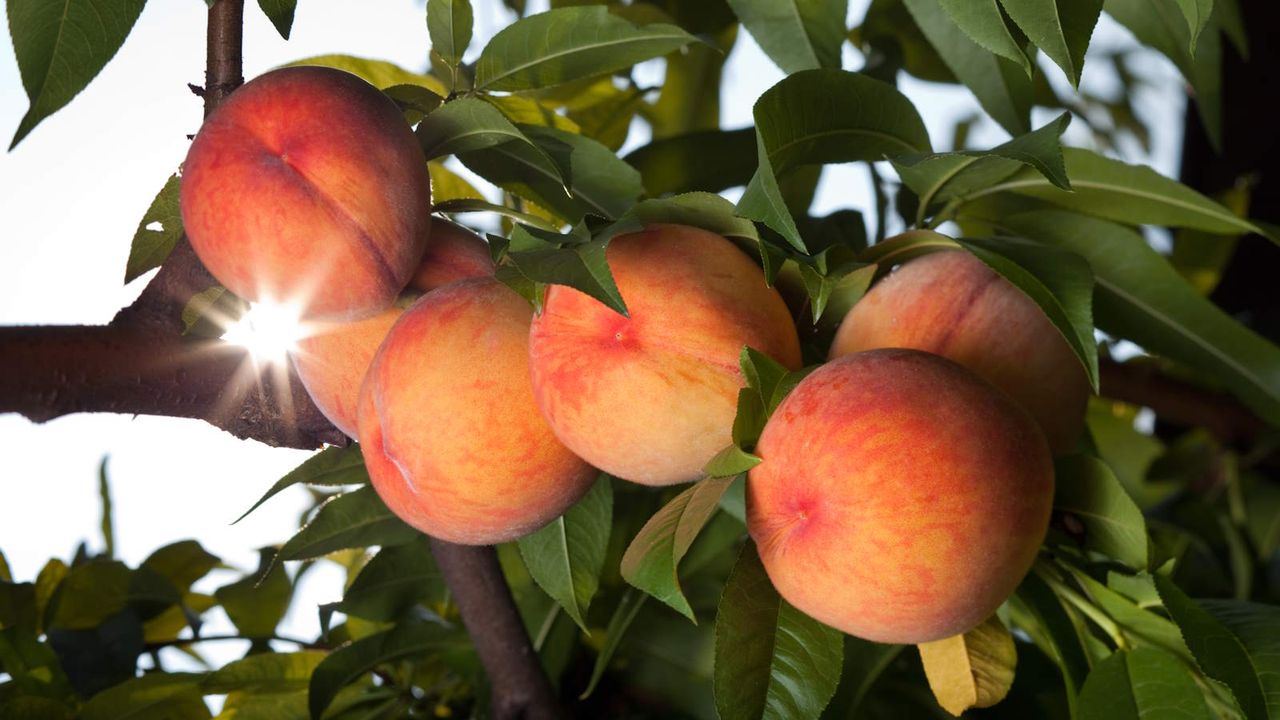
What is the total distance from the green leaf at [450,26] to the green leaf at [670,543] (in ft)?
0.89

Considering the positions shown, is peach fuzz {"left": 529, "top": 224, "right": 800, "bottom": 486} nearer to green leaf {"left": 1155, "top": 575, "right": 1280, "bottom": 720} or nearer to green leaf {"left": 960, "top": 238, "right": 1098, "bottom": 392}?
green leaf {"left": 960, "top": 238, "right": 1098, "bottom": 392}

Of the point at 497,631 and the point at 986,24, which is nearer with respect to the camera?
the point at 986,24

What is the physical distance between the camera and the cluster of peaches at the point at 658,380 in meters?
0.42

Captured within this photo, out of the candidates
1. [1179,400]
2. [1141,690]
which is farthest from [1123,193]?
[1179,400]

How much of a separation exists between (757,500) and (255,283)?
0.24 m

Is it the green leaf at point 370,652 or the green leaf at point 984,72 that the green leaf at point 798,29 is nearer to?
the green leaf at point 984,72

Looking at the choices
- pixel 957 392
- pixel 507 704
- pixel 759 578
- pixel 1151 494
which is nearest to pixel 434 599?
pixel 507 704

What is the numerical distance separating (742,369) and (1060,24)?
7.4 inches

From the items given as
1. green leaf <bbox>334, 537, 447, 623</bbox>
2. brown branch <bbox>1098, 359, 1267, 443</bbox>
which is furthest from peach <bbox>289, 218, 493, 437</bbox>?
brown branch <bbox>1098, 359, 1267, 443</bbox>

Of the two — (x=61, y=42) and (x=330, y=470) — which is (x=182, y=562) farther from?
(x=61, y=42)

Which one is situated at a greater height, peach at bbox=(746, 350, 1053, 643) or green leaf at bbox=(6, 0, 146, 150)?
green leaf at bbox=(6, 0, 146, 150)

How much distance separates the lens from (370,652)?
74 cm

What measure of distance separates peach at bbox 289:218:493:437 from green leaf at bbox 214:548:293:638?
37cm

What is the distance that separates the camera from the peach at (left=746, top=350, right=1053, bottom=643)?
42cm
